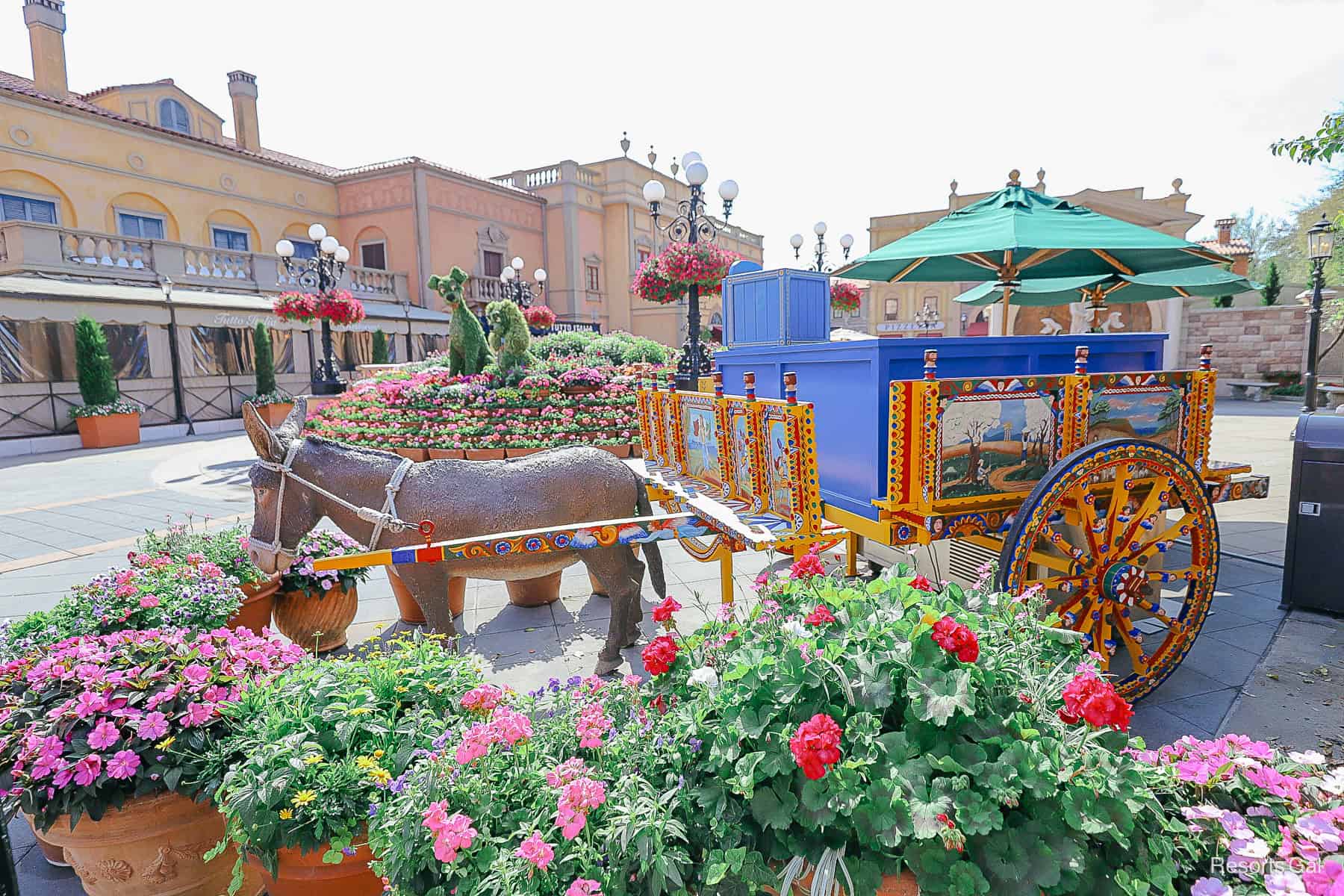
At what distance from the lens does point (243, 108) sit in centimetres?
2822

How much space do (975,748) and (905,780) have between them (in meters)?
0.19

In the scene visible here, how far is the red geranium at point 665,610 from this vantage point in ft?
7.42

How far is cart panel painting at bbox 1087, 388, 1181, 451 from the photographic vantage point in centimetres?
383

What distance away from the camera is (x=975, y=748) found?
1593mm

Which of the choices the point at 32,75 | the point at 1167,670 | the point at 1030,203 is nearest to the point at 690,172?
the point at 1030,203

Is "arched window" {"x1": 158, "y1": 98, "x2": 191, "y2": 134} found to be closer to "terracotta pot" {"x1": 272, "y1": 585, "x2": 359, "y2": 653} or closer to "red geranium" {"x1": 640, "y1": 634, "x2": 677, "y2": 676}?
"terracotta pot" {"x1": 272, "y1": 585, "x2": 359, "y2": 653}

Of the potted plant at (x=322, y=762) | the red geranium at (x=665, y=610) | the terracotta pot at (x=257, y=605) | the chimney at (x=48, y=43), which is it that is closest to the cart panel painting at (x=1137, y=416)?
the red geranium at (x=665, y=610)

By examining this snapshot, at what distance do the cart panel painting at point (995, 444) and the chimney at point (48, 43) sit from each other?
3043 centimetres

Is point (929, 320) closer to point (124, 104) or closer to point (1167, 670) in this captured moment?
point (1167, 670)

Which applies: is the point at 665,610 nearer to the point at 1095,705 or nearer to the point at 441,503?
the point at 1095,705

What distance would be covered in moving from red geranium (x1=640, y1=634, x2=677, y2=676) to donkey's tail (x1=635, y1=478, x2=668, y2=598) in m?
2.44

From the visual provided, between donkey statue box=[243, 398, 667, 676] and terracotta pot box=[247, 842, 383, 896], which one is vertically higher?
donkey statue box=[243, 398, 667, 676]

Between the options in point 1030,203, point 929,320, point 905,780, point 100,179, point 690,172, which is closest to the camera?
point 905,780

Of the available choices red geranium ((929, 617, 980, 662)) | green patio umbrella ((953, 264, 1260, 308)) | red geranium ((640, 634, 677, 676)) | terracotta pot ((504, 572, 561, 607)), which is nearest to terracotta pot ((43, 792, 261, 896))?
red geranium ((640, 634, 677, 676))
